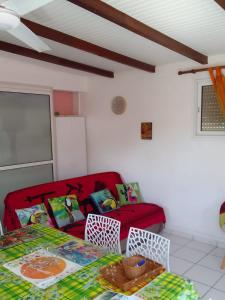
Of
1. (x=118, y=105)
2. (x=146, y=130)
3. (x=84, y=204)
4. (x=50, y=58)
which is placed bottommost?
(x=84, y=204)

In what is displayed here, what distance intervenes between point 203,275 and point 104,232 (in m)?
1.15

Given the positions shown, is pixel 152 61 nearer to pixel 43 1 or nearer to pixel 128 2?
pixel 128 2

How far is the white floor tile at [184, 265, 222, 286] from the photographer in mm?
2477

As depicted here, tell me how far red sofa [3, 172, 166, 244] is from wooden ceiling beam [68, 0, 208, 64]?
189 centimetres

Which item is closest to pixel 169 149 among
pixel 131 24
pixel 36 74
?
pixel 131 24

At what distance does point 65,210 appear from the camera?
3088 mm

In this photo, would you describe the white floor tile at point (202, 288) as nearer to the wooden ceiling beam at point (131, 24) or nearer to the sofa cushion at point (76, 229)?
the sofa cushion at point (76, 229)

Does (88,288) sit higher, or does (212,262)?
(88,288)

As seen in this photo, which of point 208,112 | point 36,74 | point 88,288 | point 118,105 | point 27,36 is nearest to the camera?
point 88,288

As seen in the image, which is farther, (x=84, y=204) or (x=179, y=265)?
(x=84, y=204)

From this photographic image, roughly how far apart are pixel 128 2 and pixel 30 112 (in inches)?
91.0

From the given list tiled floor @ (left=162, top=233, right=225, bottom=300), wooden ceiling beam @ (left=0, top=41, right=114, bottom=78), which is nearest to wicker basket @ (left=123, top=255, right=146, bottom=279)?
tiled floor @ (left=162, top=233, right=225, bottom=300)

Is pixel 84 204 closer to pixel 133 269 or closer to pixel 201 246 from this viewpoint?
pixel 201 246

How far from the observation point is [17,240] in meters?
1.96
